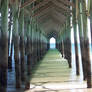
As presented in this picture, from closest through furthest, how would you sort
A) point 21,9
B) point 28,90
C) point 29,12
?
1. point 28,90
2. point 21,9
3. point 29,12

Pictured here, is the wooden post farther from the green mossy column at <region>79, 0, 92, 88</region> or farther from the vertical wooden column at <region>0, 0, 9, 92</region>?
the vertical wooden column at <region>0, 0, 9, 92</region>

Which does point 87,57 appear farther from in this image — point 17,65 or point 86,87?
point 17,65

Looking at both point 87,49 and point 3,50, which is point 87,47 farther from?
point 3,50

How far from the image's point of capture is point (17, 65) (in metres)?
7.60

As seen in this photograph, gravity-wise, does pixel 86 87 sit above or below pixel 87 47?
below

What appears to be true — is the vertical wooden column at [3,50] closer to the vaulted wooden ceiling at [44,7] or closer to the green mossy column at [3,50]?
the green mossy column at [3,50]

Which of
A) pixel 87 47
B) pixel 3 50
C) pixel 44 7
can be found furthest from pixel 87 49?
pixel 44 7

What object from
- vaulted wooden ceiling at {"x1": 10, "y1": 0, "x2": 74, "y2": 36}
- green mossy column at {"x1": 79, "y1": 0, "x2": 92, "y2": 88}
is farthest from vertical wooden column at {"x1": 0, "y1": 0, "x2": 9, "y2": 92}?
green mossy column at {"x1": 79, "y1": 0, "x2": 92, "y2": 88}

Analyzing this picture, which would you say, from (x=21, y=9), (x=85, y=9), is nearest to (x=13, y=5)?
(x=21, y=9)

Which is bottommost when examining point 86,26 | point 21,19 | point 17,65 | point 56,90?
point 56,90

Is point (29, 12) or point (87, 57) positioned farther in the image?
point (29, 12)

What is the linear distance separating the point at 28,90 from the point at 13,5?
372cm

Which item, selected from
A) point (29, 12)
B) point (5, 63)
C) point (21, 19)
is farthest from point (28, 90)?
point (29, 12)

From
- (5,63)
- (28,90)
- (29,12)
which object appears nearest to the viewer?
(5,63)
